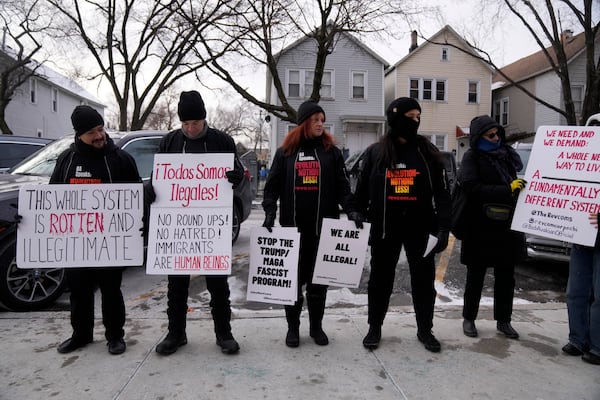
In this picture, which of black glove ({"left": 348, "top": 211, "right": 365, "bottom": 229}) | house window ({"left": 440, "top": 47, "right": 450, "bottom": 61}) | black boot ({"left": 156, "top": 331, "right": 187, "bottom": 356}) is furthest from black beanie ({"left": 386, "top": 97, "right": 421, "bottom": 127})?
house window ({"left": 440, "top": 47, "right": 450, "bottom": 61})

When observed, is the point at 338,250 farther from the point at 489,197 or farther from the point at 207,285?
the point at 489,197

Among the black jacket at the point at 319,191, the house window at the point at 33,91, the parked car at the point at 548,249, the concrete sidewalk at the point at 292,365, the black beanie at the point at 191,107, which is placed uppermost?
the house window at the point at 33,91

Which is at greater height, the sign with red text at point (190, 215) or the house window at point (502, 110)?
the house window at point (502, 110)

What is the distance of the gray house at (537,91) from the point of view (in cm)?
2472

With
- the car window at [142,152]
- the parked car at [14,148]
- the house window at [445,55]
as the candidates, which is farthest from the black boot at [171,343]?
the house window at [445,55]

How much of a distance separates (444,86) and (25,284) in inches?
1022

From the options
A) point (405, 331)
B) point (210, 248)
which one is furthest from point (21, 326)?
point (405, 331)

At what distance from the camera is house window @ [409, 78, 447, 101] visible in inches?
1041

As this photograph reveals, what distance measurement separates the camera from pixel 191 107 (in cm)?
327

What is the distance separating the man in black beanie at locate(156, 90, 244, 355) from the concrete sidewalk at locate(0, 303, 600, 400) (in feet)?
0.33

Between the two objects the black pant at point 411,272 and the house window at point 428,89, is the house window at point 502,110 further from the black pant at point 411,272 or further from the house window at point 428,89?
the black pant at point 411,272

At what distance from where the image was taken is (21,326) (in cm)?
394

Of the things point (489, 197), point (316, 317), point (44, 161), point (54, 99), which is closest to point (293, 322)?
point (316, 317)

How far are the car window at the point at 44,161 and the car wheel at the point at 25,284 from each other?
60.1 inches
